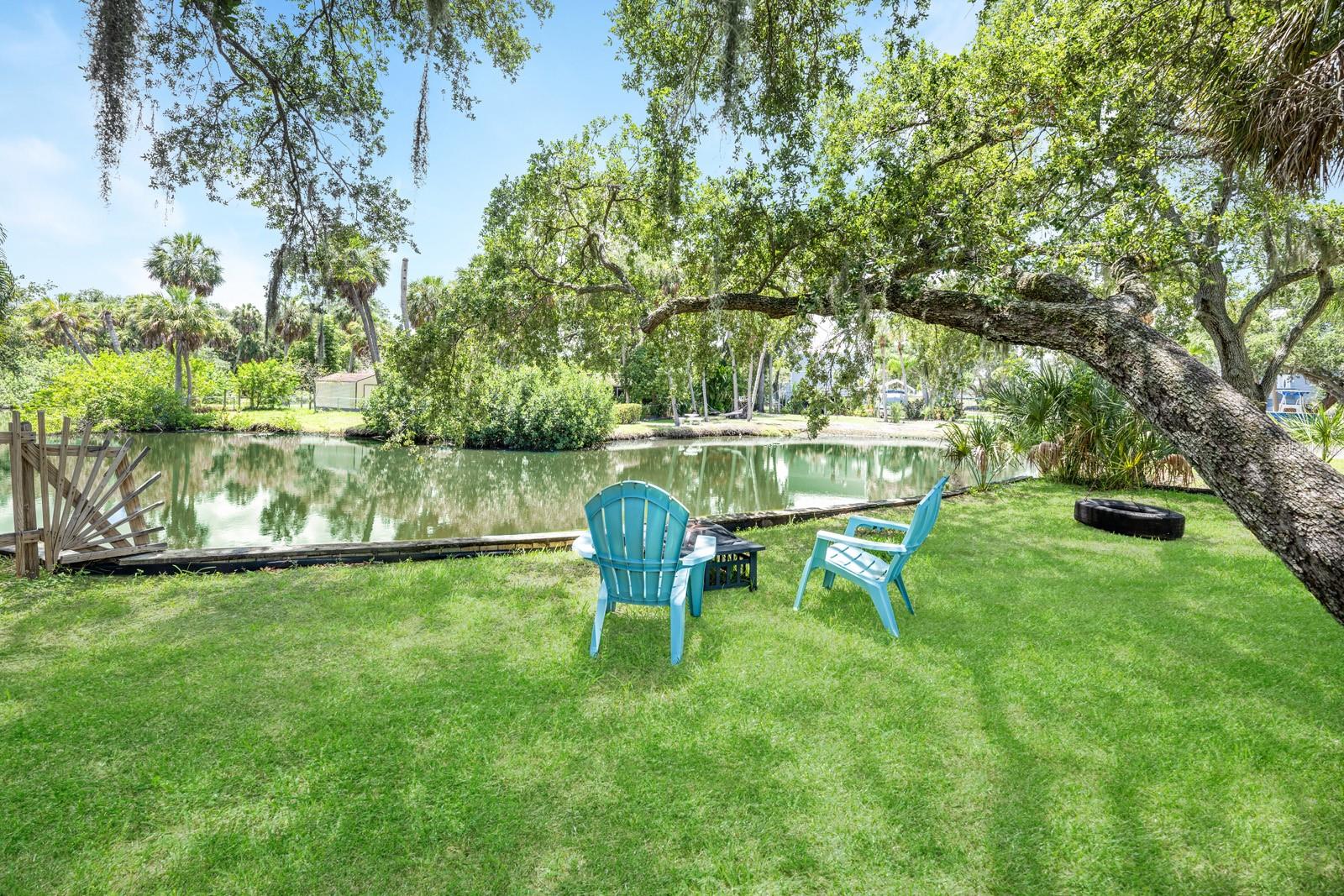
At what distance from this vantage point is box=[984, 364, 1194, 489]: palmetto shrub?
8.64 metres

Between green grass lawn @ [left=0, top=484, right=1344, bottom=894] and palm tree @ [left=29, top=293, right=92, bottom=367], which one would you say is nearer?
green grass lawn @ [left=0, top=484, right=1344, bottom=894]

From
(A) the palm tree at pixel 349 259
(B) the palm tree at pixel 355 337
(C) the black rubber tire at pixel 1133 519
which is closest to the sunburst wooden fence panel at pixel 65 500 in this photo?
(A) the palm tree at pixel 349 259

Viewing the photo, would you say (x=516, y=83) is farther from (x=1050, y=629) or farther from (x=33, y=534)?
(x=1050, y=629)

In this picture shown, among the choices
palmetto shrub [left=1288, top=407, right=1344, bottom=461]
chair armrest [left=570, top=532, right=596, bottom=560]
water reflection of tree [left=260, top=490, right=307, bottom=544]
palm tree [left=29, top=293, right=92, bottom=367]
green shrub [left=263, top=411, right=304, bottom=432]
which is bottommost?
water reflection of tree [left=260, top=490, right=307, bottom=544]

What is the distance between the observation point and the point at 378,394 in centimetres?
2150

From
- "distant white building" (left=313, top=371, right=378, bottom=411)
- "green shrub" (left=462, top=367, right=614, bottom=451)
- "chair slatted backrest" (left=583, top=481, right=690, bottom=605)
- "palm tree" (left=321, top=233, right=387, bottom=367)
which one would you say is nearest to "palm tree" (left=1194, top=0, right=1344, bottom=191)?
"chair slatted backrest" (left=583, top=481, right=690, bottom=605)

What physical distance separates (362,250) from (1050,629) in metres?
5.54

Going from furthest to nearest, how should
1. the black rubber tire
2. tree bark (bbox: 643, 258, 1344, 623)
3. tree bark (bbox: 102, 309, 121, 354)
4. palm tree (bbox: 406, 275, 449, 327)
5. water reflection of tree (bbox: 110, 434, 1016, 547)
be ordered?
tree bark (bbox: 102, 309, 121, 354) → palm tree (bbox: 406, 275, 449, 327) → water reflection of tree (bbox: 110, 434, 1016, 547) → the black rubber tire → tree bark (bbox: 643, 258, 1344, 623)

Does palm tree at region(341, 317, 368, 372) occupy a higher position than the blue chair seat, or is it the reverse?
palm tree at region(341, 317, 368, 372)

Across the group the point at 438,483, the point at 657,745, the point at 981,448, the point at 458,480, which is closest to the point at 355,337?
the point at 458,480

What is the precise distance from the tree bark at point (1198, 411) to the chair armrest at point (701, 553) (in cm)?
210

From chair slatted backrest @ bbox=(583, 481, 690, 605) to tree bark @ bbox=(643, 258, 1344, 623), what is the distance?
2.12 m

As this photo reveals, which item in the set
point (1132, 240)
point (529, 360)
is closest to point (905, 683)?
point (1132, 240)

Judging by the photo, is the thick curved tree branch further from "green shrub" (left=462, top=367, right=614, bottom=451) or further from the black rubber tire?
"green shrub" (left=462, top=367, right=614, bottom=451)
